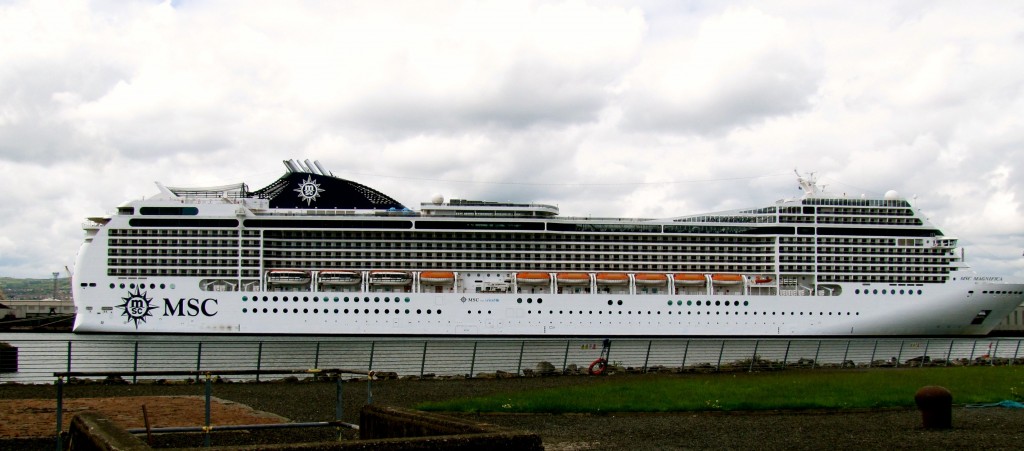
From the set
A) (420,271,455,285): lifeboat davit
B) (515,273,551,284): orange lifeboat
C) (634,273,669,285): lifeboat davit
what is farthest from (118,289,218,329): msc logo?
(634,273,669,285): lifeboat davit

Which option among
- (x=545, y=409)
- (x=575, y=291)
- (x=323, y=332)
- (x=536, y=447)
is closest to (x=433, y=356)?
(x=323, y=332)

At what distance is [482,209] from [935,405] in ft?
132

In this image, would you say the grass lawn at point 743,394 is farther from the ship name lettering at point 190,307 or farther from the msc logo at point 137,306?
the msc logo at point 137,306

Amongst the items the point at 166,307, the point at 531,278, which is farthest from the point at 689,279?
the point at 166,307

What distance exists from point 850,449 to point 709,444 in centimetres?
152

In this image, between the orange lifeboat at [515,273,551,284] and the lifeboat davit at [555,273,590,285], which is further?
the lifeboat davit at [555,273,590,285]

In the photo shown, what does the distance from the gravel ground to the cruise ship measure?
30614 millimetres

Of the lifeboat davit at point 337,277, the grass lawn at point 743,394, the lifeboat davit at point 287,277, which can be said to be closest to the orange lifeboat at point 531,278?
the lifeboat davit at point 337,277

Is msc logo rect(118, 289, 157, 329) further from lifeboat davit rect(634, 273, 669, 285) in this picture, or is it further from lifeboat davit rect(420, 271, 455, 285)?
lifeboat davit rect(634, 273, 669, 285)

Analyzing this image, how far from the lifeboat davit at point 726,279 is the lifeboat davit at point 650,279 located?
290cm

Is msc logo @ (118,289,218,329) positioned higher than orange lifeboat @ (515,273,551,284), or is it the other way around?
orange lifeboat @ (515,273,551,284)

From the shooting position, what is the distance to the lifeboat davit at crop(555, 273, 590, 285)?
Answer: 48969 millimetres

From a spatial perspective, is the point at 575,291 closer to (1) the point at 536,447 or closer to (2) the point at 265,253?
(2) the point at 265,253

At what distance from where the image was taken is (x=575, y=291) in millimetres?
49812
